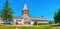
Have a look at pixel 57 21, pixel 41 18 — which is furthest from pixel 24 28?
pixel 41 18

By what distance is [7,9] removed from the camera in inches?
1511

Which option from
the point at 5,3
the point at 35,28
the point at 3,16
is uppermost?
the point at 5,3

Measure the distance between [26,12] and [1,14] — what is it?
902 inches

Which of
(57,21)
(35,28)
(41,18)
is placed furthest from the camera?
(41,18)

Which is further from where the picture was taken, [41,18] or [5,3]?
[41,18]

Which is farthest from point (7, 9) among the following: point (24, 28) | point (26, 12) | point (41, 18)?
point (41, 18)

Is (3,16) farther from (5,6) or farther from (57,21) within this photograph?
(57,21)

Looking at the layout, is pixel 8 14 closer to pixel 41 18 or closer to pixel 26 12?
pixel 26 12

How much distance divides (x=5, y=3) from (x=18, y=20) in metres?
22.2

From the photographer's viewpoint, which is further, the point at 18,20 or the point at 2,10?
the point at 18,20

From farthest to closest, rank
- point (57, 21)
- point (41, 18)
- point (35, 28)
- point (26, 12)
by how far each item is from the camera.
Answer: point (41, 18)
point (26, 12)
point (57, 21)
point (35, 28)

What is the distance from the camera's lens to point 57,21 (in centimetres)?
4481

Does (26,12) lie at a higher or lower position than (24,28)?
higher

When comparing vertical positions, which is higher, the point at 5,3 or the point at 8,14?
the point at 5,3
